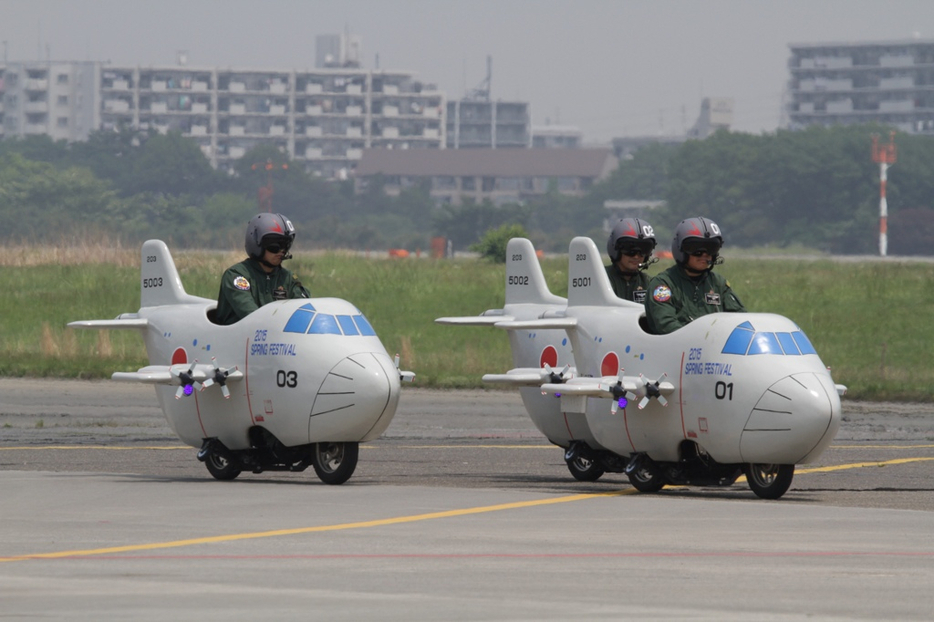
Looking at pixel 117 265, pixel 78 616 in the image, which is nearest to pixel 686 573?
pixel 78 616

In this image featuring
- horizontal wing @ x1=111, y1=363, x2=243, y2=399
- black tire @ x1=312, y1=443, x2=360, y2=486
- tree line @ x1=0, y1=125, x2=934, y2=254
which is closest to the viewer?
black tire @ x1=312, y1=443, x2=360, y2=486

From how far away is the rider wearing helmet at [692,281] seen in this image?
56.1 ft

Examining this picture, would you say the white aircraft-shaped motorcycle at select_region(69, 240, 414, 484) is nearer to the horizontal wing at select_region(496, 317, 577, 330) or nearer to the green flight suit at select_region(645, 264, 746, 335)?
the horizontal wing at select_region(496, 317, 577, 330)

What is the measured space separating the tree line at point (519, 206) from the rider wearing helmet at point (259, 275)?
326ft

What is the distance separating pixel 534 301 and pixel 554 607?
37.6ft

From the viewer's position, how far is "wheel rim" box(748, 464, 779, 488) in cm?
1623

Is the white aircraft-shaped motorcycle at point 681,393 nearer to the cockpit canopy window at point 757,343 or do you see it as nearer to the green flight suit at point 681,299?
the cockpit canopy window at point 757,343

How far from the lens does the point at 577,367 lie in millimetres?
18094

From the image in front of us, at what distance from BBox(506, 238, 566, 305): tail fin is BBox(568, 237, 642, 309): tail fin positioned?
2167 mm

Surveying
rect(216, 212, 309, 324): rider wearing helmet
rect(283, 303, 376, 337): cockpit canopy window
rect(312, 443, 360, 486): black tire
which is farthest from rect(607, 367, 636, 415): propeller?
rect(216, 212, 309, 324): rider wearing helmet

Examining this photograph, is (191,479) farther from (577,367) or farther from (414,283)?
(414,283)

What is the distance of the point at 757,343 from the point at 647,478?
2.18 meters

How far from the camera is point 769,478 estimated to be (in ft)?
53.4

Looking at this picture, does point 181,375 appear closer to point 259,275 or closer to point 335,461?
point 259,275
